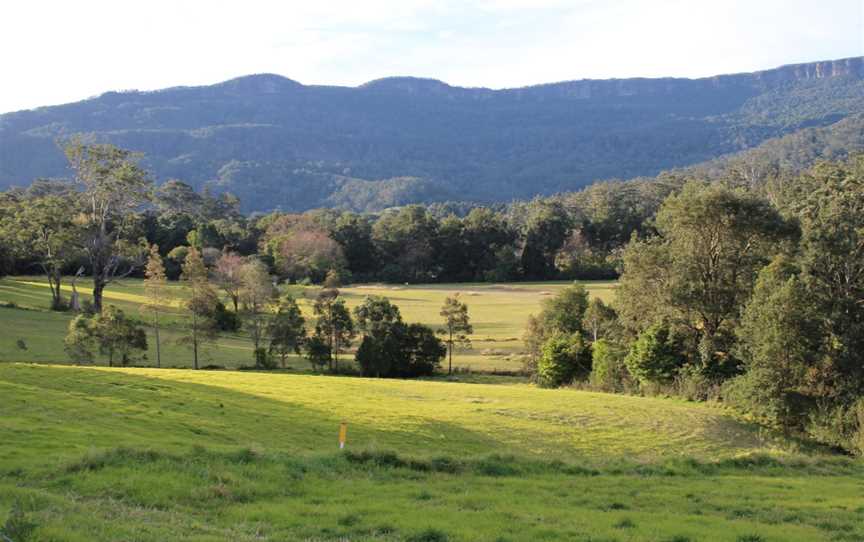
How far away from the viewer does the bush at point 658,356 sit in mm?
37938

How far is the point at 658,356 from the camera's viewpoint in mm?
38094

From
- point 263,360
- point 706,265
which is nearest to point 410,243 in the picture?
point 263,360

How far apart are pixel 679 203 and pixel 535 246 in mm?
82027

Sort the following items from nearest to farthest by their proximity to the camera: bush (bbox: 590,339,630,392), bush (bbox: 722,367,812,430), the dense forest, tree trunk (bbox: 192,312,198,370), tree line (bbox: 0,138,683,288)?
bush (bbox: 722,367,812,430), the dense forest, bush (bbox: 590,339,630,392), tree trunk (bbox: 192,312,198,370), tree line (bbox: 0,138,683,288)

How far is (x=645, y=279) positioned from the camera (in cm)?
4078

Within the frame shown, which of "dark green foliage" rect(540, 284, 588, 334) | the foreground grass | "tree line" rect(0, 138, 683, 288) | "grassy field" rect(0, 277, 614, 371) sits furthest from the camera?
"tree line" rect(0, 138, 683, 288)

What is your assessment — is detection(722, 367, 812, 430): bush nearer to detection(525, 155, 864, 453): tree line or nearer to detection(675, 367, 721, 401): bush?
detection(525, 155, 864, 453): tree line

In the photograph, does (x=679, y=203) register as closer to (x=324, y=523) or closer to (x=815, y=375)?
(x=815, y=375)

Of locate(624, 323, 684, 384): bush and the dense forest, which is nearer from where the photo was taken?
the dense forest

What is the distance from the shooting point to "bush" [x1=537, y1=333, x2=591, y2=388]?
43.0 meters

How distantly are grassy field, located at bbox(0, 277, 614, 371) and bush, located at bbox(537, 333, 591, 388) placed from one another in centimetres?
629

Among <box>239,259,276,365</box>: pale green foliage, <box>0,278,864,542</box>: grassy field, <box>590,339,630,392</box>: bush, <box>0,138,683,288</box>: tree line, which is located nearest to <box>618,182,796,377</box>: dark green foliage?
<box>590,339,630,392</box>: bush

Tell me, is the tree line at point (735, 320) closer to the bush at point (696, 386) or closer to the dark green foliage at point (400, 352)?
the bush at point (696, 386)

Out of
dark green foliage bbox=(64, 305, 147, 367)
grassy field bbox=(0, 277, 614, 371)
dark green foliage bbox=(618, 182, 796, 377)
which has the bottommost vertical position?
grassy field bbox=(0, 277, 614, 371)
